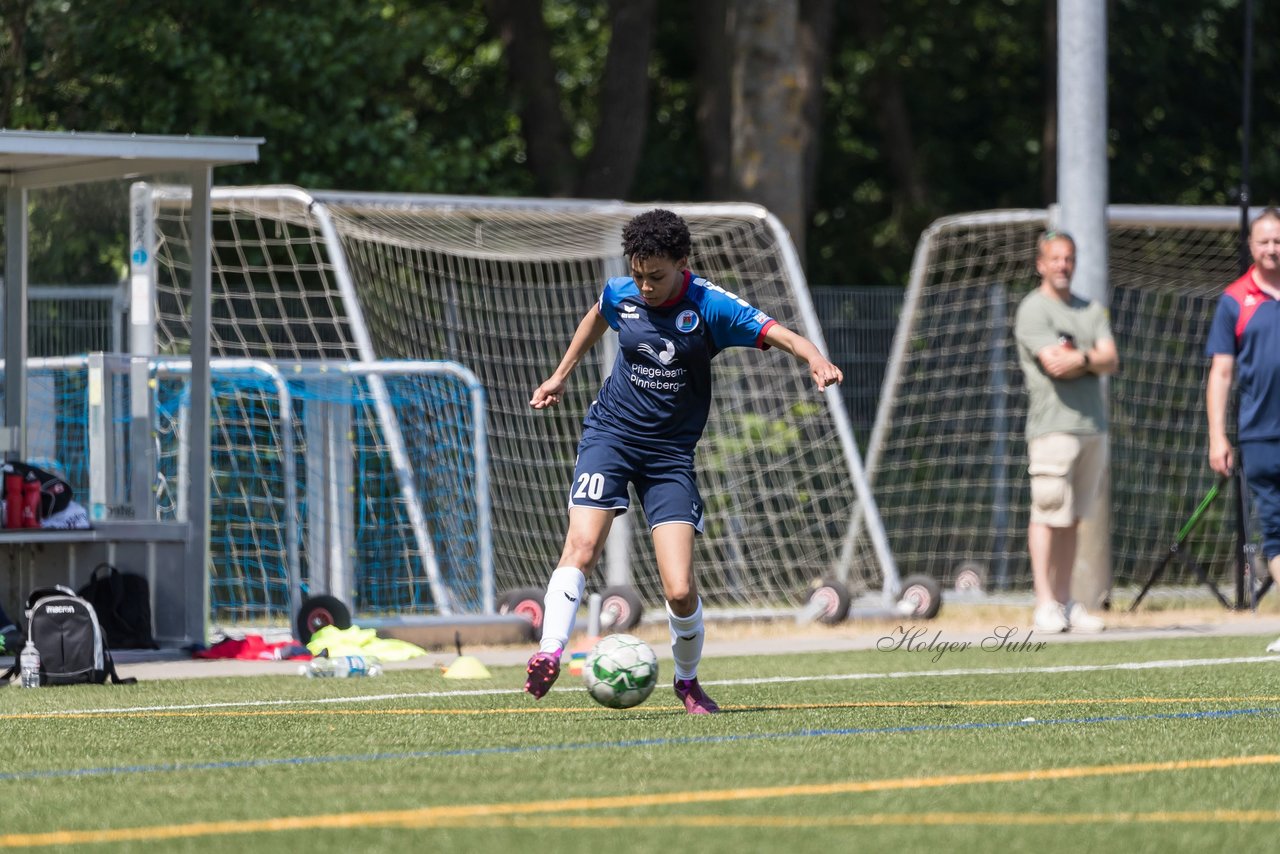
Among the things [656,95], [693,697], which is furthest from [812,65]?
[693,697]

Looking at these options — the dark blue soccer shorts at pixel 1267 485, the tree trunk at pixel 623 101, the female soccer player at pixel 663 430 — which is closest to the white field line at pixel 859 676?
the dark blue soccer shorts at pixel 1267 485

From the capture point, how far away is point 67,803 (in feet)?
17.7

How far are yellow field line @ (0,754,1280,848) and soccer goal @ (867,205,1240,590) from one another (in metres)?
10.9

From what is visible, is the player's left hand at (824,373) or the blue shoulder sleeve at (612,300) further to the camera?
the blue shoulder sleeve at (612,300)

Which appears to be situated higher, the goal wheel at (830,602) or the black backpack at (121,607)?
the black backpack at (121,607)

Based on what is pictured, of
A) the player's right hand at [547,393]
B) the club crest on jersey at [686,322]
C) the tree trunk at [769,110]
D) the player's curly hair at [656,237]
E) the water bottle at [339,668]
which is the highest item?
the tree trunk at [769,110]

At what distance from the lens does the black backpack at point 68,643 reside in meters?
9.41

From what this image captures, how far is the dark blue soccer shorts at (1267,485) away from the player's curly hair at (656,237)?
12.1 ft

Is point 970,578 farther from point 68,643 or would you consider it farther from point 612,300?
point 612,300

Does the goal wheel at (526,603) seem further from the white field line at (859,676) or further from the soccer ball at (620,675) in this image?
the soccer ball at (620,675)

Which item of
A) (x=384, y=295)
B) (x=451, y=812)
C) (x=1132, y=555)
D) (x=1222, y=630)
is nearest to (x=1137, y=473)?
(x=1132, y=555)

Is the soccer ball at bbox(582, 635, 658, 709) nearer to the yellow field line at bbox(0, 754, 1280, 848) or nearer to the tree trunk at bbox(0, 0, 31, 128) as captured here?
the yellow field line at bbox(0, 754, 1280, 848)

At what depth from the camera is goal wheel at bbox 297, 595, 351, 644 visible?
11.4 m

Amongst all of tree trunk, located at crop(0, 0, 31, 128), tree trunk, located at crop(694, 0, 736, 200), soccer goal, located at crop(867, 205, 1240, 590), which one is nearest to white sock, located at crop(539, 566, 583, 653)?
soccer goal, located at crop(867, 205, 1240, 590)
